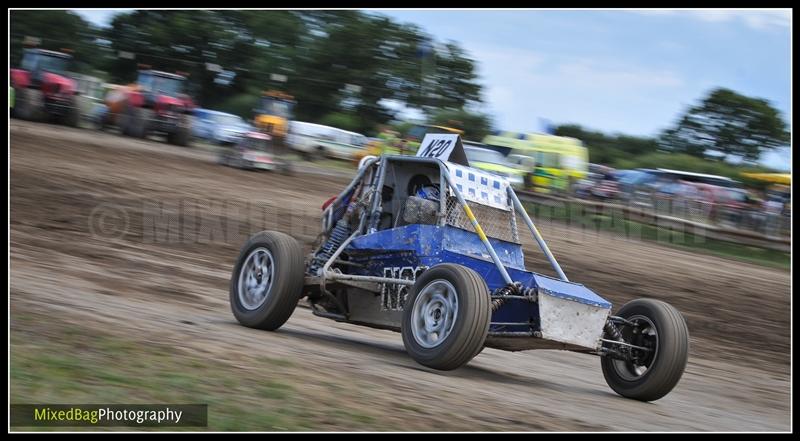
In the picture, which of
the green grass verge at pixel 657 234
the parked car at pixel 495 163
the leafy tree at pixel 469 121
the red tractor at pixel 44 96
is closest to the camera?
the green grass verge at pixel 657 234

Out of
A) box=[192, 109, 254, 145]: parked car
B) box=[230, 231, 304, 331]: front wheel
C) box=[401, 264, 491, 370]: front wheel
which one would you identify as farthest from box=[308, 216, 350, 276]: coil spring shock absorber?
box=[192, 109, 254, 145]: parked car

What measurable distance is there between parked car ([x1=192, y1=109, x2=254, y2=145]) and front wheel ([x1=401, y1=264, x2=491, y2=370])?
2171cm

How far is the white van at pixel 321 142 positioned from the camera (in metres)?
31.1

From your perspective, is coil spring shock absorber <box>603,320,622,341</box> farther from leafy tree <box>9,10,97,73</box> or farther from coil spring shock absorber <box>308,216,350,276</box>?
leafy tree <box>9,10,97,73</box>

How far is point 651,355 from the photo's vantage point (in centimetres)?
732

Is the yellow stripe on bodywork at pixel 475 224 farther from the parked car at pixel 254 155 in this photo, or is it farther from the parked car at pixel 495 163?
the parked car at pixel 495 163

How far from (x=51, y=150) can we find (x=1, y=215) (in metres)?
8.16

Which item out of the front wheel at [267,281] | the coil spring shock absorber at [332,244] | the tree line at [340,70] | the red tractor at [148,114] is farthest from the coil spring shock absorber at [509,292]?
the tree line at [340,70]

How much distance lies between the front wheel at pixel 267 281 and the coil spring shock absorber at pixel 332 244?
0.34 metres

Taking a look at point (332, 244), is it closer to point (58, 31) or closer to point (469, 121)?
point (469, 121)

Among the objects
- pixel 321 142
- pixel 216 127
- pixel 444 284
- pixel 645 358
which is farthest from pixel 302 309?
pixel 321 142

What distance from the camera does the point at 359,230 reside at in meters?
8.46

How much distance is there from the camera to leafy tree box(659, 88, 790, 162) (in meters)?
47.7
